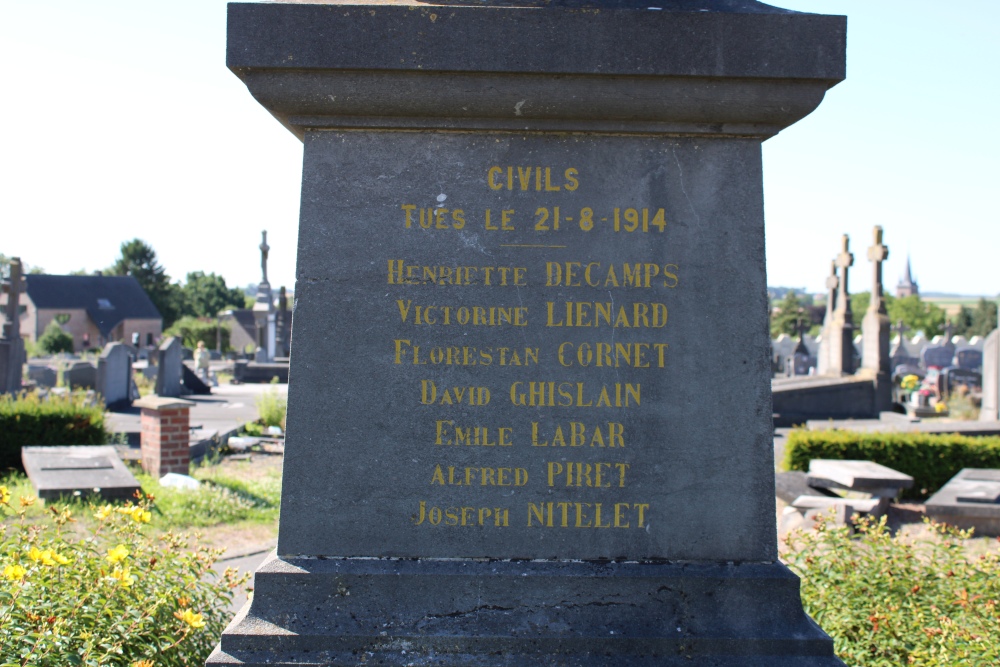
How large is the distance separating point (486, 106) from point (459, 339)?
82cm

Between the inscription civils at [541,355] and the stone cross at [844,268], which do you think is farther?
the stone cross at [844,268]

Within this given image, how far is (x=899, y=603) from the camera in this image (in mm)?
4113

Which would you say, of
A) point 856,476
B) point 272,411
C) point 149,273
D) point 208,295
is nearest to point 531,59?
point 856,476

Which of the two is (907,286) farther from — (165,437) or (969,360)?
(165,437)

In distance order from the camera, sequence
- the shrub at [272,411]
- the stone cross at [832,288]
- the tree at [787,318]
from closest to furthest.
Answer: the shrub at [272,411] < the stone cross at [832,288] < the tree at [787,318]

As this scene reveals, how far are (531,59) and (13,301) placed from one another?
19372mm

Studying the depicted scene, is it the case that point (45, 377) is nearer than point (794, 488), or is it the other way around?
point (794, 488)

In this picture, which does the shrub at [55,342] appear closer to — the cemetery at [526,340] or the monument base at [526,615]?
the cemetery at [526,340]

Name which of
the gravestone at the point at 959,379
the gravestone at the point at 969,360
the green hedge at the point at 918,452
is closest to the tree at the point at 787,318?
the gravestone at the point at 969,360

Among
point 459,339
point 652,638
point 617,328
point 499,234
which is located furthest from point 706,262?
point 652,638

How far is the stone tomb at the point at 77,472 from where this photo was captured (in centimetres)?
832

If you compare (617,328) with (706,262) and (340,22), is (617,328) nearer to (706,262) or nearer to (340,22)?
(706,262)

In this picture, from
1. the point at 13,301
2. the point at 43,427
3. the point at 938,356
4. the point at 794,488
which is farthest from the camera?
the point at 938,356

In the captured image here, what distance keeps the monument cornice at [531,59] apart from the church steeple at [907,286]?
127565 millimetres
